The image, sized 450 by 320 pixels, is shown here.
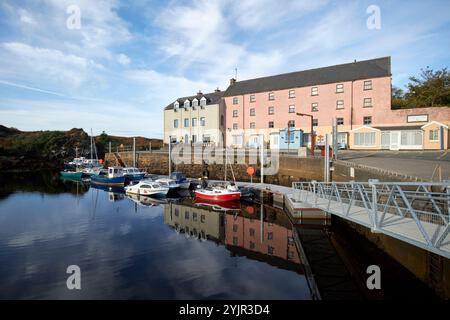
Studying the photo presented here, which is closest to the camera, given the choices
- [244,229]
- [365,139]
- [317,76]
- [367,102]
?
[244,229]

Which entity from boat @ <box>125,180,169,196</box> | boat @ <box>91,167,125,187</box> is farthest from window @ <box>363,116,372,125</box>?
boat @ <box>91,167,125,187</box>

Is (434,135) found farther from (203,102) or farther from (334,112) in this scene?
(203,102)

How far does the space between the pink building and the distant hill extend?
1388 inches

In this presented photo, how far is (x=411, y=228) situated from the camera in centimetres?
920

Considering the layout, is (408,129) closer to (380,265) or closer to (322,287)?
(380,265)

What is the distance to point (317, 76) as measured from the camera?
43406 mm

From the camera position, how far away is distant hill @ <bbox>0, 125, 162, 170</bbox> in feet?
225

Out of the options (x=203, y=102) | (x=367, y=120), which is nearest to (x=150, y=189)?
(x=203, y=102)

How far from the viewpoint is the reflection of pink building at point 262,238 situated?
1436cm

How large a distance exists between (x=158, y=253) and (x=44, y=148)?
260 feet

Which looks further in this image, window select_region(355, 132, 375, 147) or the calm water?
window select_region(355, 132, 375, 147)

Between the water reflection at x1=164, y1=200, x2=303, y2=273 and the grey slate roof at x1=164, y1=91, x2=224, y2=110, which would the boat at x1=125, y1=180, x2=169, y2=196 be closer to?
the water reflection at x1=164, y1=200, x2=303, y2=273
